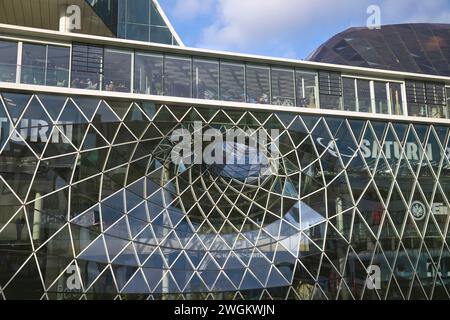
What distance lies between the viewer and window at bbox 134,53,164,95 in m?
22.5

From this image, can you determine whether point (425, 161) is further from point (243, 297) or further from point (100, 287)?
point (100, 287)

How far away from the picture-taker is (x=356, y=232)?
24156mm

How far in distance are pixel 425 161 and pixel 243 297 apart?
12634 millimetres

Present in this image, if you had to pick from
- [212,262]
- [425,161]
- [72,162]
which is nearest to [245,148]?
[212,262]

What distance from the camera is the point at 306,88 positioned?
2481cm

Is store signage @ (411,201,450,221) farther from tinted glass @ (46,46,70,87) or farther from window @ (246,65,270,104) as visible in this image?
tinted glass @ (46,46,70,87)

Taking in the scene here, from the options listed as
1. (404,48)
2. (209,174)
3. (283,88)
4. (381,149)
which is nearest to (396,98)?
(381,149)

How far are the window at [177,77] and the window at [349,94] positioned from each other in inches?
332

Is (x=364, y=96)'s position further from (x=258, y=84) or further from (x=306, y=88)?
(x=258, y=84)

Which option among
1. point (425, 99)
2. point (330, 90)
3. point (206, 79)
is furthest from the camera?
point (425, 99)

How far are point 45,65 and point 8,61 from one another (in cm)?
151

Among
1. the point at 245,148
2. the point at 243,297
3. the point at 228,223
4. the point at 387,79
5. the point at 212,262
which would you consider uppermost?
the point at 387,79

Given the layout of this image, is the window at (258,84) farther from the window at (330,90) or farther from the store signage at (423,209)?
the store signage at (423,209)

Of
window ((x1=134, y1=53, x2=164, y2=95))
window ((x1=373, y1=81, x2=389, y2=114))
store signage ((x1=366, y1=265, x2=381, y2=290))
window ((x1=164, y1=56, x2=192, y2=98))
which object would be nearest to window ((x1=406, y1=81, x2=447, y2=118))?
window ((x1=373, y1=81, x2=389, y2=114))
